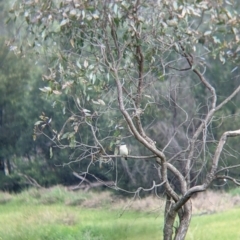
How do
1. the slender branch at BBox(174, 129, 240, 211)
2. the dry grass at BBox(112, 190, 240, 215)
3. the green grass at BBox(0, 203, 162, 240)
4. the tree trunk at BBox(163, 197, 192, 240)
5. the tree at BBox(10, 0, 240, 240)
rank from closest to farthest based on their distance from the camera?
the tree at BBox(10, 0, 240, 240), the slender branch at BBox(174, 129, 240, 211), the tree trunk at BBox(163, 197, 192, 240), the green grass at BBox(0, 203, 162, 240), the dry grass at BBox(112, 190, 240, 215)

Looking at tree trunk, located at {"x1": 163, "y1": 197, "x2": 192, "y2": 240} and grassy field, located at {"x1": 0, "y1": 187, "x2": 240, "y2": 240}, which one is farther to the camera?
grassy field, located at {"x1": 0, "y1": 187, "x2": 240, "y2": 240}

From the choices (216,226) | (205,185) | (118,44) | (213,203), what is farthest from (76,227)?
(118,44)

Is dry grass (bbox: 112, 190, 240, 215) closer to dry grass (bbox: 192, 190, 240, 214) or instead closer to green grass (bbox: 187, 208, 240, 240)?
dry grass (bbox: 192, 190, 240, 214)

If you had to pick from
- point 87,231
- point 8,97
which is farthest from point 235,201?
point 8,97

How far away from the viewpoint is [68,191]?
22.2 m

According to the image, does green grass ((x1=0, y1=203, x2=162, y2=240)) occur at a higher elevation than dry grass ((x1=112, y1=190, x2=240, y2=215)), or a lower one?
higher

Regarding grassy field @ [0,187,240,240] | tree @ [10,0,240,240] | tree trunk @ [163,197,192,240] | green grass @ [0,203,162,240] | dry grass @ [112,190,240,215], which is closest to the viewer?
tree @ [10,0,240,240]

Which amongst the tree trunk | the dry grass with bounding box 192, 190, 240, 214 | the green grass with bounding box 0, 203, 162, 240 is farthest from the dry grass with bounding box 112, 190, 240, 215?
the tree trunk

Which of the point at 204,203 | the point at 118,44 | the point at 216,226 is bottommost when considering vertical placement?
the point at 204,203

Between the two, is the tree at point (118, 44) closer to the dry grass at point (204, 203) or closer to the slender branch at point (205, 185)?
the slender branch at point (205, 185)

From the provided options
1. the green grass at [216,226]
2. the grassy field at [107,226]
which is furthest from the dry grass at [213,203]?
the green grass at [216,226]

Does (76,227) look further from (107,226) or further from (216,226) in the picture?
(216,226)

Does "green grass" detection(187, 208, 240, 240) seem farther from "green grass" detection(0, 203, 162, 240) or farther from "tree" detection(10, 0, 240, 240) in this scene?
"tree" detection(10, 0, 240, 240)

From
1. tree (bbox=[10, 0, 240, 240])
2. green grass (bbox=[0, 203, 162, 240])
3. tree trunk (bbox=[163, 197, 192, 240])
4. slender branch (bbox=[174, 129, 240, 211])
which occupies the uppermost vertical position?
tree (bbox=[10, 0, 240, 240])
